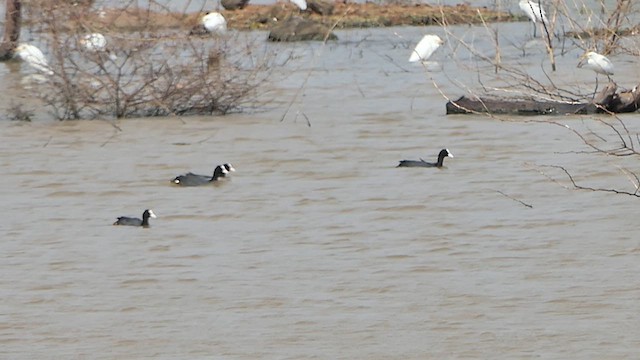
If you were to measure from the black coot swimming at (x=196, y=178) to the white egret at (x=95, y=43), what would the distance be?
344 cm

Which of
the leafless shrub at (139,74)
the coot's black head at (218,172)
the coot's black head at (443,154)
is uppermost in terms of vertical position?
the coot's black head at (443,154)

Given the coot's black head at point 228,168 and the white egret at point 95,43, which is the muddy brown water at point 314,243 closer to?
the coot's black head at point 228,168

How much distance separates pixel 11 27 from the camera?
2103cm

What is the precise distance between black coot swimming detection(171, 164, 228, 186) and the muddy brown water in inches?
3.7

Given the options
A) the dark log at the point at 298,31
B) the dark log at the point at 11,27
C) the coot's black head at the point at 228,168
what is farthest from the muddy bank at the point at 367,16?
the coot's black head at the point at 228,168

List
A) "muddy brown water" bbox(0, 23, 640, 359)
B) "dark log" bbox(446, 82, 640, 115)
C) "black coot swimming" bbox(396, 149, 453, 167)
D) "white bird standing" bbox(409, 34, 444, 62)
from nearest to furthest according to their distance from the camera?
"muddy brown water" bbox(0, 23, 640, 359)
"black coot swimming" bbox(396, 149, 453, 167)
"dark log" bbox(446, 82, 640, 115)
"white bird standing" bbox(409, 34, 444, 62)

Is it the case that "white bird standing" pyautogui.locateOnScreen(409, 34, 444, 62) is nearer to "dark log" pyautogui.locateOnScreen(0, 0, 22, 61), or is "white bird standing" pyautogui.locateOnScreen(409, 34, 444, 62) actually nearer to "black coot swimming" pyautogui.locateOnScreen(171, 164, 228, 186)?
"dark log" pyautogui.locateOnScreen(0, 0, 22, 61)

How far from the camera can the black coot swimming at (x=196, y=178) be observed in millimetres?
11234

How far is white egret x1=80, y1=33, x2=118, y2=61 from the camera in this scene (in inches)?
577

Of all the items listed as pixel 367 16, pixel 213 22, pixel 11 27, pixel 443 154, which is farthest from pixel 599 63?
pixel 367 16

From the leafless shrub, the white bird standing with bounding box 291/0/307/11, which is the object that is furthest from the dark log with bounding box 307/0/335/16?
the leafless shrub

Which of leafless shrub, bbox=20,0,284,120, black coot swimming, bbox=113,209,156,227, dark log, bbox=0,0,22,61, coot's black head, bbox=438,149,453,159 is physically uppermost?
black coot swimming, bbox=113,209,156,227

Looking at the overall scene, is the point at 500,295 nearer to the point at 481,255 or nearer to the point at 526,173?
the point at 481,255

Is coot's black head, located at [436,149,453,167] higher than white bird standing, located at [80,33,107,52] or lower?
higher
